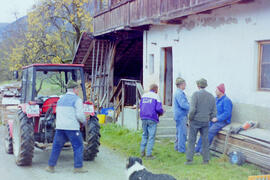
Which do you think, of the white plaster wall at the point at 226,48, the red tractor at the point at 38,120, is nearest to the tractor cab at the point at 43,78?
the red tractor at the point at 38,120

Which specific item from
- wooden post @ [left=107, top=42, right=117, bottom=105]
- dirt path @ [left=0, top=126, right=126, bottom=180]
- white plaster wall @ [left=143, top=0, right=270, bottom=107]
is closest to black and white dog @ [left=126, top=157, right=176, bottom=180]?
dirt path @ [left=0, top=126, right=126, bottom=180]

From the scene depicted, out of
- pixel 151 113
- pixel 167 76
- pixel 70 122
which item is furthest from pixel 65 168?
pixel 167 76

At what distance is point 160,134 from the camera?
925cm

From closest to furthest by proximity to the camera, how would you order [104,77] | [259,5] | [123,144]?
[259,5]
[123,144]
[104,77]

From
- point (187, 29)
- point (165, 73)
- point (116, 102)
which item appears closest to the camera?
point (187, 29)

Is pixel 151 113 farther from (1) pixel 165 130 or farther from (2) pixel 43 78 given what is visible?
(2) pixel 43 78

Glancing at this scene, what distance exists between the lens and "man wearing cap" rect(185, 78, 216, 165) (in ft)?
21.3

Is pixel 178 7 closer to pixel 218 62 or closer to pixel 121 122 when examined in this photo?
pixel 218 62

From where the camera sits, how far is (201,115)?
21.3 ft

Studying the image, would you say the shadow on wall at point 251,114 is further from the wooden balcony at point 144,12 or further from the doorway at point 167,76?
the doorway at point 167,76

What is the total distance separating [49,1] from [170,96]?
15.5 metres

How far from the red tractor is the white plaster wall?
343 cm

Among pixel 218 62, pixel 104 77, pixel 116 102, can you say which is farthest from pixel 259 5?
pixel 104 77

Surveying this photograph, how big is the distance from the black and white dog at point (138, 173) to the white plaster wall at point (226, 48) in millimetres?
3515
